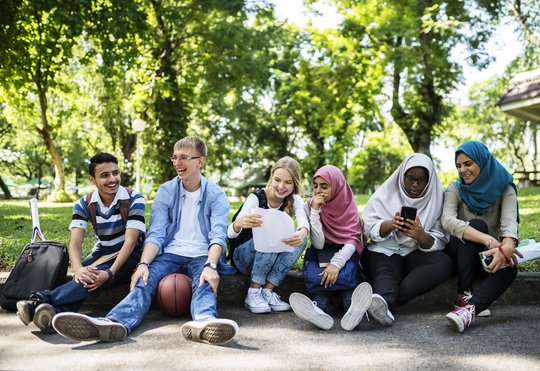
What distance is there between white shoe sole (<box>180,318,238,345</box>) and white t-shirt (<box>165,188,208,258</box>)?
3.32 ft

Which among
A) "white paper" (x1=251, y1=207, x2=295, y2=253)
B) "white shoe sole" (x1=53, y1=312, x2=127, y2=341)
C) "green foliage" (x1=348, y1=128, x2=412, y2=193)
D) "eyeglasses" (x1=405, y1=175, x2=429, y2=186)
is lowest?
"white shoe sole" (x1=53, y1=312, x2=127, y2=341)

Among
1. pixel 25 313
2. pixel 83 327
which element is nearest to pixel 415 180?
pixel 83 327

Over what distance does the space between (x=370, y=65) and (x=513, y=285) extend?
45.5 feet

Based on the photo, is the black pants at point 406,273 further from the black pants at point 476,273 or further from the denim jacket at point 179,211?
the denim jacket at point 179,211

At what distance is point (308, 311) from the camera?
3785mm

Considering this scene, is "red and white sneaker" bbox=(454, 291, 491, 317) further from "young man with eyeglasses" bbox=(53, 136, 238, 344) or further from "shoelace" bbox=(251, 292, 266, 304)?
"young man with eyeglasses" bbox=(53, 136, 238, 344)

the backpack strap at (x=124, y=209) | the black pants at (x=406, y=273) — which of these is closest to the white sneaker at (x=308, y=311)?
the black pants at (x=406, y=273)

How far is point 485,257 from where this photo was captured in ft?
13.1

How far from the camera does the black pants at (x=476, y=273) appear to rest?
3.92 m

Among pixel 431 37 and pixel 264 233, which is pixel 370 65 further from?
pixel 264 233

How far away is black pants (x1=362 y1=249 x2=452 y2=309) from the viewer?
4039mm

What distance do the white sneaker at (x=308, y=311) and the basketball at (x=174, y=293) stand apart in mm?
866

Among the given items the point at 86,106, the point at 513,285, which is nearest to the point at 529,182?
the point at 86,106

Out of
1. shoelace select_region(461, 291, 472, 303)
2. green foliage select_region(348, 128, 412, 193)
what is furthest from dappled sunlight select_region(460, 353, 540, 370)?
green foliage select_region(348, 128, 412, 193)
